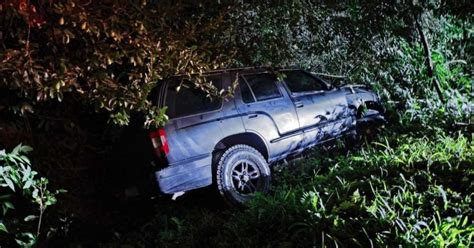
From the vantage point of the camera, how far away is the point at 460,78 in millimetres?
7547

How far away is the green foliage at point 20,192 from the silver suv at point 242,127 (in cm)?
120

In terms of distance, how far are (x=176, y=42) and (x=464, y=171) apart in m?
2.86

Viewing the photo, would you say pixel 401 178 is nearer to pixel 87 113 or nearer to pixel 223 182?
pixel 223 182

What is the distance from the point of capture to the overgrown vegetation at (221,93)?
10.8ft

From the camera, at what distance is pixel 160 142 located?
4.62 m

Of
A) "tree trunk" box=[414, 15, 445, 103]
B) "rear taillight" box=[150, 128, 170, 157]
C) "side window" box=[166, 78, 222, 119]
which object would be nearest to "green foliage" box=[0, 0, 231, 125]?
"rear taillight" box=[150, 128, 170, 157]

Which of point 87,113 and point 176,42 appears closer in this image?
point 176,42

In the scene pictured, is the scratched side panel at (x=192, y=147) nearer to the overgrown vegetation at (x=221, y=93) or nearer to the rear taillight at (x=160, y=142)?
the rear taillight at (x=160, y=142)

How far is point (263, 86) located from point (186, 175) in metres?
1.70

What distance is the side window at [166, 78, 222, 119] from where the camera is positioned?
189 inches

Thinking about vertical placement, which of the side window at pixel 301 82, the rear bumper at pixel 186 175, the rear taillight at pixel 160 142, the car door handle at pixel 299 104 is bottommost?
the rear bumper at pixel 186 175

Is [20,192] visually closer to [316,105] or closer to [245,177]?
[245,177]

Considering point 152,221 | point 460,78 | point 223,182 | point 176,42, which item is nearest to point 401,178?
point 223,182

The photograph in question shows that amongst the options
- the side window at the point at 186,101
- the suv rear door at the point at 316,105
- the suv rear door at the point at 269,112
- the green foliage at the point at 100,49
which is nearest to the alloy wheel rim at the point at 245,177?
the suv rear door at the point at 269,112
